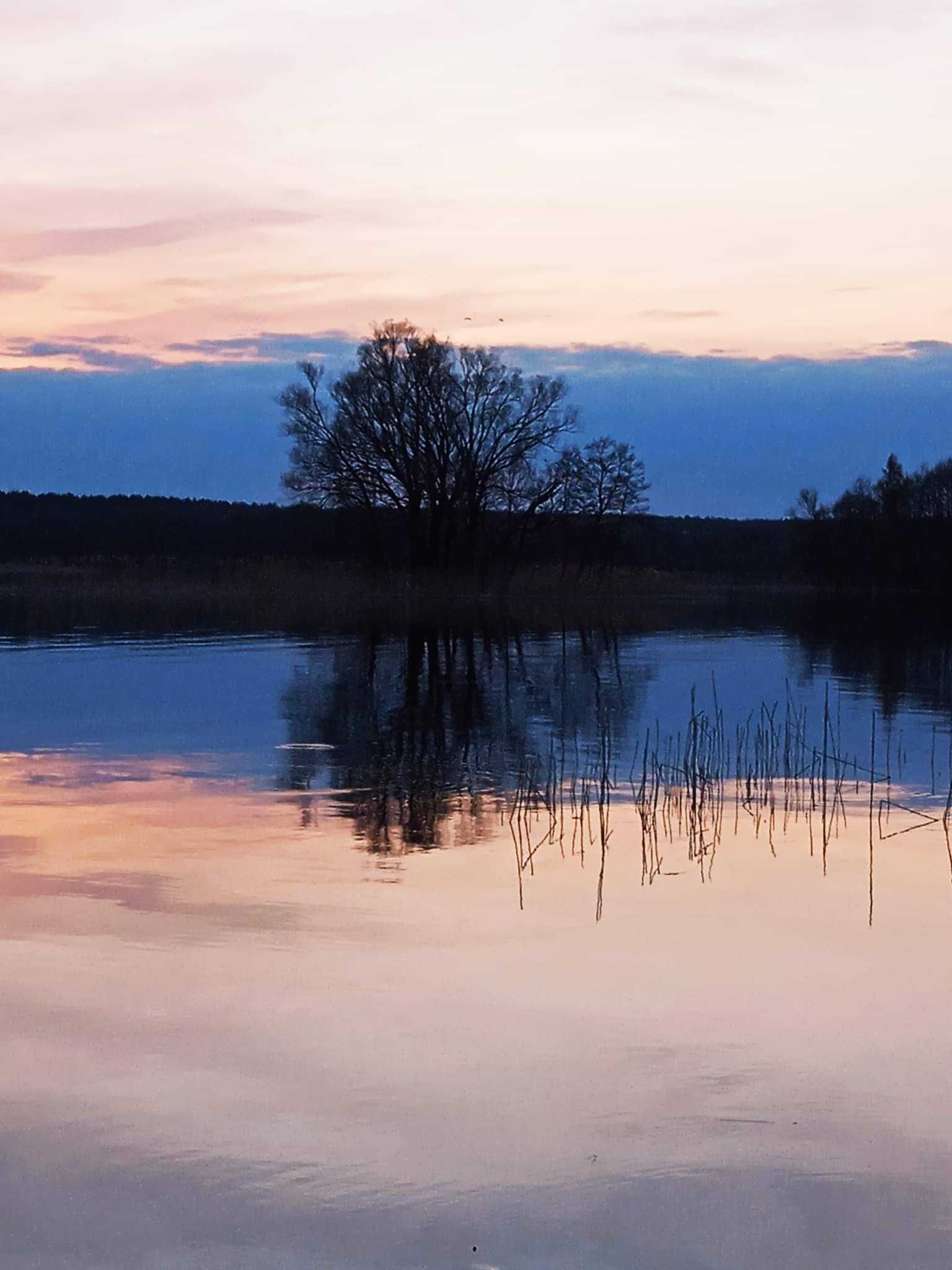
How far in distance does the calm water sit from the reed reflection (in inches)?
4.3

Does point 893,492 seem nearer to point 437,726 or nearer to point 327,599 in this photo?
point 327,599

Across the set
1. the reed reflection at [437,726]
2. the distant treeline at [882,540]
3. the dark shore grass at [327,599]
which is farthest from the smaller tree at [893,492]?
the reed reflection at [437,726]

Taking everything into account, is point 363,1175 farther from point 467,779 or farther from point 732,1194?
point 467,779

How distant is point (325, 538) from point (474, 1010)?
45.3 meters

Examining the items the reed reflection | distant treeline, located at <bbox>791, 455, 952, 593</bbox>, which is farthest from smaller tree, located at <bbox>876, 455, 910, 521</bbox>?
the reed reflection

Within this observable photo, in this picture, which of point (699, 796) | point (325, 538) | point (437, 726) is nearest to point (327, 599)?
point (325, 538)

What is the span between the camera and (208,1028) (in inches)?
228

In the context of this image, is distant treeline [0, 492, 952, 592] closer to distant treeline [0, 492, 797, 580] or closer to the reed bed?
distant treeline [0, 492, 797, 580]

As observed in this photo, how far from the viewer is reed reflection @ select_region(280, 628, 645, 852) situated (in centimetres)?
1099

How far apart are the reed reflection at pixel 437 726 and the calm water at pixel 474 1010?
110mm

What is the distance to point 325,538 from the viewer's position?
167 ft

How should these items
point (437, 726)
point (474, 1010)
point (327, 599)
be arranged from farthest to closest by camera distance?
point (327, 599) → point (437, 726) → point (474, 1010)

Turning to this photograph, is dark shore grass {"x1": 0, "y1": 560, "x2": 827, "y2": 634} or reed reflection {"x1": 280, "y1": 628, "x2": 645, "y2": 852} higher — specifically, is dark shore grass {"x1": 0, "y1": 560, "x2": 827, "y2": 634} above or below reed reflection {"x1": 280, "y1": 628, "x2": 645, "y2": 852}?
above

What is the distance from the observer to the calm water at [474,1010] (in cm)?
423
